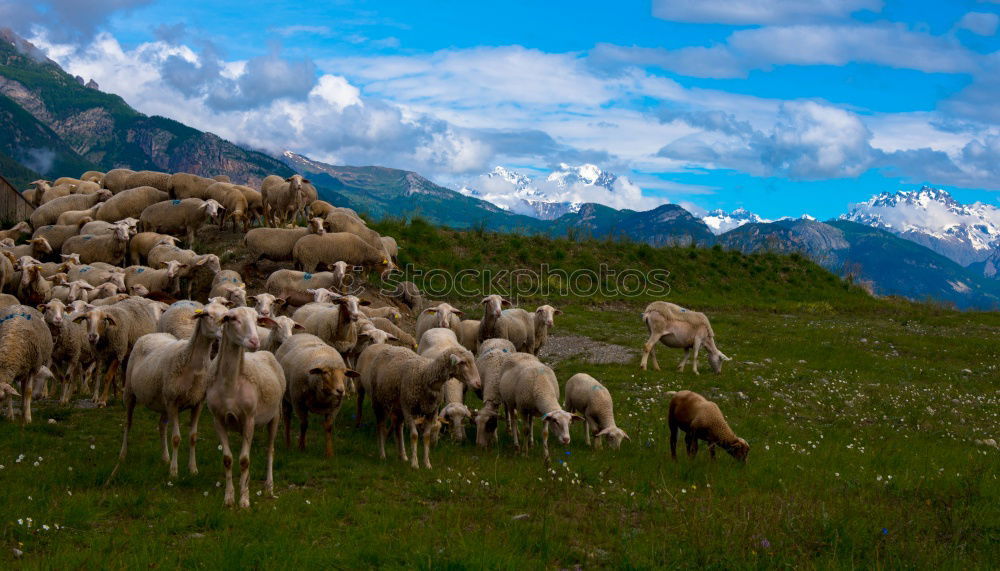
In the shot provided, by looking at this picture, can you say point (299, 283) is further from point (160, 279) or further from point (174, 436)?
point (174, 436)

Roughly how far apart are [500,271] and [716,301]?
35.5ft

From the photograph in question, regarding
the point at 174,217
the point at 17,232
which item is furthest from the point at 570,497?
the point at 17,232

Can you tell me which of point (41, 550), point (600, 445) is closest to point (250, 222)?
point (600, 445)

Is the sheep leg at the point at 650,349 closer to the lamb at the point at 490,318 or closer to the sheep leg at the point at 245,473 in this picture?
the lamb at the point at 490,318

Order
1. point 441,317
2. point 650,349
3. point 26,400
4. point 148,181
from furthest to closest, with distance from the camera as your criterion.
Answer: point 148,181, point 650,349, point 441,317, point 26,400

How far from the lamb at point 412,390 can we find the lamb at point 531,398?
1.51 meters

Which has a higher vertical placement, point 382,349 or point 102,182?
point 102,182

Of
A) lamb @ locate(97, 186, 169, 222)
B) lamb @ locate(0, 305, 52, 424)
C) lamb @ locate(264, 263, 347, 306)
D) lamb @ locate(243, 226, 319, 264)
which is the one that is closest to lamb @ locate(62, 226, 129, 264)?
lamb @ locate(97, 186, 169, 222)

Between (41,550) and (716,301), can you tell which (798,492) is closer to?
(41,550)

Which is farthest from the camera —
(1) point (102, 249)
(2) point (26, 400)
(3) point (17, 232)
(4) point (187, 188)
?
(3) point (17, 232)

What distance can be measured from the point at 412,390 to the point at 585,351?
468 inches

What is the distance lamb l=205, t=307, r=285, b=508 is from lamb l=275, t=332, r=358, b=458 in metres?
1.29

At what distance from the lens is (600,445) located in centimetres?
1195

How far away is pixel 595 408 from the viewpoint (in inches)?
492
